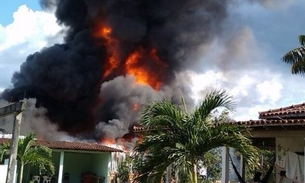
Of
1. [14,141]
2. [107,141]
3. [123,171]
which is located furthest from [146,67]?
[14,141]

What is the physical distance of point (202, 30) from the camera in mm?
38344

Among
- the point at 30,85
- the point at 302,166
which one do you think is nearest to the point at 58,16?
the point at 30,85

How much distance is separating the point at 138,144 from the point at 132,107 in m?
29.8

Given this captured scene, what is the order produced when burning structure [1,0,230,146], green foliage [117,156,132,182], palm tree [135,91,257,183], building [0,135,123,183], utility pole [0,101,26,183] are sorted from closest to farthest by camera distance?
palm tree [135,91,257,183] → utility pole [0,101,26,183] → green foliage [117,156,132,182] → building [0,135,123,183] → burning structure [1,0,230,146]

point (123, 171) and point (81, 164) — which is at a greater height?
point (81, 164)

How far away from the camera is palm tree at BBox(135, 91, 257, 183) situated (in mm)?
7113

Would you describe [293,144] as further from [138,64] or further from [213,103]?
[138,64]

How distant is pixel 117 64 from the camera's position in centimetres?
3925

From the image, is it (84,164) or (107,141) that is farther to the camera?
(107,141)

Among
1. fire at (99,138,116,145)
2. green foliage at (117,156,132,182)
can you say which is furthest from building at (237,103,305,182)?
fire at (99,138,116,145)

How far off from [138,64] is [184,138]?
3194 centimetres

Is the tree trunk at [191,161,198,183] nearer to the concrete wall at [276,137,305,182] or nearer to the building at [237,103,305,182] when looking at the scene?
the building at [237,103,305,182]

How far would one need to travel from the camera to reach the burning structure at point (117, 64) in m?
37.4

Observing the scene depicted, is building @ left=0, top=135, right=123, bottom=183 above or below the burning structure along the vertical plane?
below
